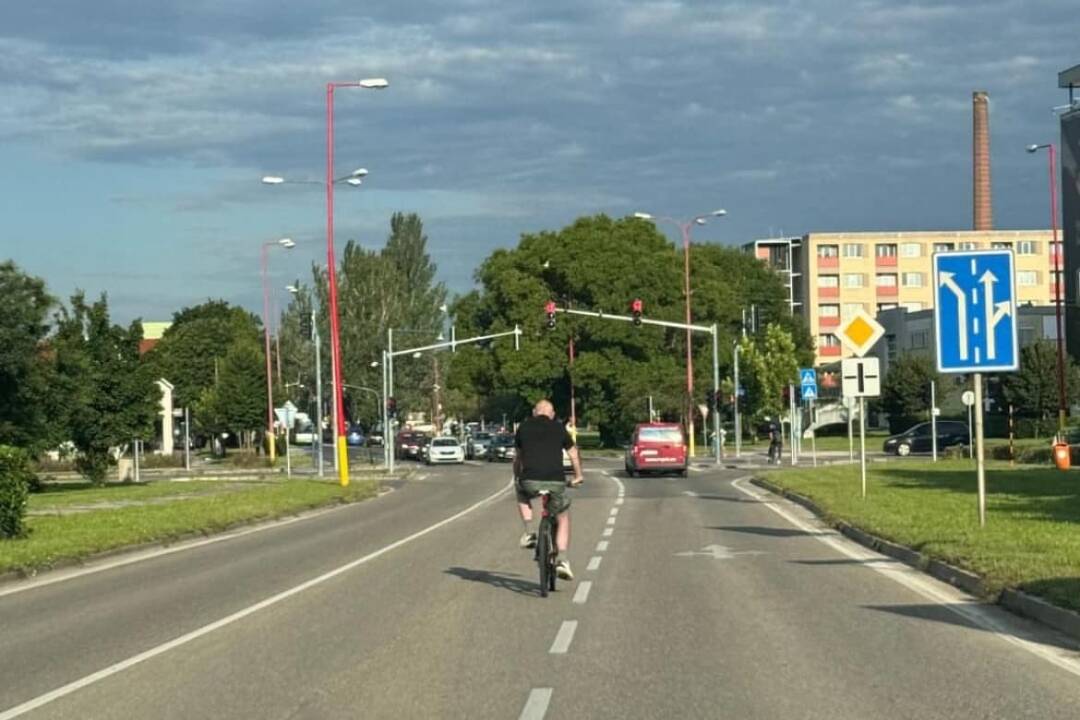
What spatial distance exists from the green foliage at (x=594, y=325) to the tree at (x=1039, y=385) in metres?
16.7

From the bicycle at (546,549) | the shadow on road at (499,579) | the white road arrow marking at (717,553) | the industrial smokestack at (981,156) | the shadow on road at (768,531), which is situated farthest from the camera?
the industrial smokestack at (981,156)

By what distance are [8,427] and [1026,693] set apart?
139ft

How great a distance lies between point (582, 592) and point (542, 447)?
1.51 m

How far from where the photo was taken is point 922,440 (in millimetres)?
68000

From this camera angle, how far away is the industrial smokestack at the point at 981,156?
107m

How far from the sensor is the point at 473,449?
8519 cm

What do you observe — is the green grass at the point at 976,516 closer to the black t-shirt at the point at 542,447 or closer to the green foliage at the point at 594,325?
the black t-shirt at the point at 542,447

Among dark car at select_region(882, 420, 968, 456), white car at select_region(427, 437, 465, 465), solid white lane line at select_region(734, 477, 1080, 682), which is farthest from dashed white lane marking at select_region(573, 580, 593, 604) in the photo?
white car at select_region(427, 437, 465, 465)

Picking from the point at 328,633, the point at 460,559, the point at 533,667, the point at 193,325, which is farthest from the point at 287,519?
the point at 193,325

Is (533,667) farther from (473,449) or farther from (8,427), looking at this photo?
(473,449)

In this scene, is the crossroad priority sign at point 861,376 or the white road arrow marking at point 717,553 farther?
the crossroad priority sign at point 861,376

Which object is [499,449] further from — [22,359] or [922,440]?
[22,359]

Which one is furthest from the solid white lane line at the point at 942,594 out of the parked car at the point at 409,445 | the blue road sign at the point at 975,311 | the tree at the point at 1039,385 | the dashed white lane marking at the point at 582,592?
the parked car at the point at 409,445

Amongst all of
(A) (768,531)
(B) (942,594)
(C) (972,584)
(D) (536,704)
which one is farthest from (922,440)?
(D) (536,704)
